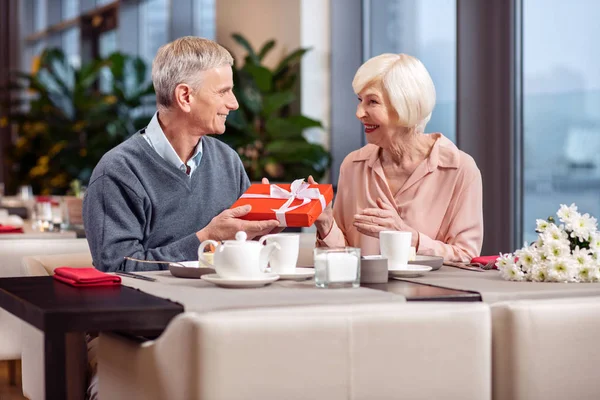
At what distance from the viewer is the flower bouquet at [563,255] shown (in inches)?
80.7

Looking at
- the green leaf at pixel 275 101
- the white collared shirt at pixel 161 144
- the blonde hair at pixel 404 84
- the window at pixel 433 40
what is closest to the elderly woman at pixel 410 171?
the blonde hair at pixel 404 84

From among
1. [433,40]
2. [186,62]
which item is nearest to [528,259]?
[186,62]

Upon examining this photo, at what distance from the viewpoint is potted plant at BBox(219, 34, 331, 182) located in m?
5.86

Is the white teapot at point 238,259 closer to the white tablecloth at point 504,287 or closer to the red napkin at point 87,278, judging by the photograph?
the red napkin at point 87,278

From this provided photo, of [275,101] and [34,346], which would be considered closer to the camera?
[34,346]

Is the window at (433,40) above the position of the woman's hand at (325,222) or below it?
above

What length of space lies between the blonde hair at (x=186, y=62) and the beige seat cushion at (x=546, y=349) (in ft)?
4.16

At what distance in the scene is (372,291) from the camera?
1.86 metres

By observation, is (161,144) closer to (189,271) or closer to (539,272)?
(189,271)

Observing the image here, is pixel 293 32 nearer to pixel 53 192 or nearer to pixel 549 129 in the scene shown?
pixel 549 129

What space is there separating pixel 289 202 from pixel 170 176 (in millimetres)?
456

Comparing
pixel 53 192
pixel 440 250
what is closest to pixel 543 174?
pixel 440 250

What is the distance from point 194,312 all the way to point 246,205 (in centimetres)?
82

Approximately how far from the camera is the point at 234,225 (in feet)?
7.66
